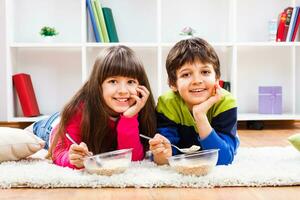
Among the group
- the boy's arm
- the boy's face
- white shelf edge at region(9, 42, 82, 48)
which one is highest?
white shelf edge at region(9, 42, 82, 48)

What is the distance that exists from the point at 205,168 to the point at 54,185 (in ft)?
1.38

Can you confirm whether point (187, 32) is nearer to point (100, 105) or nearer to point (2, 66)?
point (2, 66)

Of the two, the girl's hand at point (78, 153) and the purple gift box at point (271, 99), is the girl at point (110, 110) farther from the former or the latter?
the purple gift box at point (271, 99)

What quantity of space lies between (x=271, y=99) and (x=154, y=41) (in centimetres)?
81

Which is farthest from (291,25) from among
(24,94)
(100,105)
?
(100,105)

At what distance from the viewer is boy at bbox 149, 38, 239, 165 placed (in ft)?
5.46

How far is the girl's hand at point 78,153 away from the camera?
1555mm

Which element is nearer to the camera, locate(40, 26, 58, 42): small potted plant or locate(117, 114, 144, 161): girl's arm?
locate(117, 114, 144, 161): girl's arm

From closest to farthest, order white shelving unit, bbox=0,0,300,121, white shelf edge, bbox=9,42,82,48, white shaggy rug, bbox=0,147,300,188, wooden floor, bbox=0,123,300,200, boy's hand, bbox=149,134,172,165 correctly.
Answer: wooden floor, bbox=0,123,300,200, white shaggy rug, bbox=0,147,300,188, boy's hand, bbox=149,134,172,165, white shelf edge, bbox=9,42,82,48, white shelving unit, bbox=0,0,300,121

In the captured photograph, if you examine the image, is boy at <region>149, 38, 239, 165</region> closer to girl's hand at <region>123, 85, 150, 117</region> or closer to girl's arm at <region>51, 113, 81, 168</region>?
girl's hand at <region>123, 85, 150, 117</region>

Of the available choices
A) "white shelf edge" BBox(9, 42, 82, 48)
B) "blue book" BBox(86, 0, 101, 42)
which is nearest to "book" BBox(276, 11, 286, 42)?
"blue book" BBox(86, 0, 101, 42)

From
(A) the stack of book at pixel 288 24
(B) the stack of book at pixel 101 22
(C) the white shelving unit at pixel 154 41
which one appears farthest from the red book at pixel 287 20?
(B) the stack of book at pixel 101 22

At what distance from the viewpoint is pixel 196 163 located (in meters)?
1.55

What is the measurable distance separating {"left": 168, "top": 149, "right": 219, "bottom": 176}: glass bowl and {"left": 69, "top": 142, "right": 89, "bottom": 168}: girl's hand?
10.1 inches
